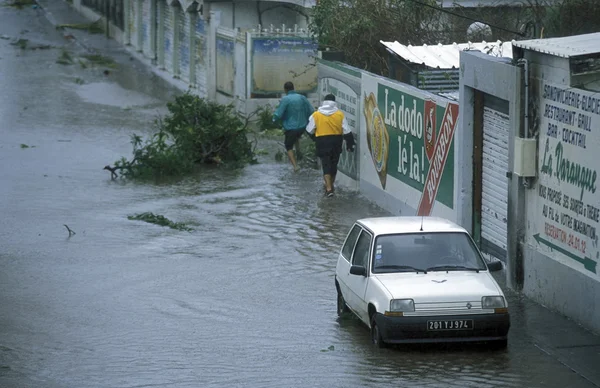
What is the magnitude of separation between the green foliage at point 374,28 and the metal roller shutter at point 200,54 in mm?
10650

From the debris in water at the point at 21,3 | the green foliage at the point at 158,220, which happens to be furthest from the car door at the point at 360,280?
the debris in water at the point at 21,3

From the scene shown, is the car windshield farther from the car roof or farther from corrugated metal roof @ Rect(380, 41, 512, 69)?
corrugated metal roof @ Rect(380, 41, 512, 69)

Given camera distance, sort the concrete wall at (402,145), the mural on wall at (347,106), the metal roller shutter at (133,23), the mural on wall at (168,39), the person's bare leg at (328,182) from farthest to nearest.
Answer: the metal roller shutter at (133,23) < the mural on wall at (168,39) < the mural on wall at (347,106) < the person's bare leg at (328,182) < the concrete wall at (402,145)

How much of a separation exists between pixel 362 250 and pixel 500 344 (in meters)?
1.90

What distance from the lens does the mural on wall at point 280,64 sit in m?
31.2

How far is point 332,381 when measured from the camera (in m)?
10.8

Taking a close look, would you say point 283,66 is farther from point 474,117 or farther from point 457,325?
point 457,325

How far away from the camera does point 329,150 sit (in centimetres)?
2131

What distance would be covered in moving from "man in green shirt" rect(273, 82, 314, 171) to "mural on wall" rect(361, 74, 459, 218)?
244 centimetres

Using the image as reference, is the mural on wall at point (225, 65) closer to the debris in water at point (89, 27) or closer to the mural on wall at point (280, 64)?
the mural on wall at point (280, 64)

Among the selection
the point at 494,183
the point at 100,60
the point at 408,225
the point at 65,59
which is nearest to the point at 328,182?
the point at 494,183

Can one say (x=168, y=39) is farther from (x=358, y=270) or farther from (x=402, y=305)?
(x=402, y=305)

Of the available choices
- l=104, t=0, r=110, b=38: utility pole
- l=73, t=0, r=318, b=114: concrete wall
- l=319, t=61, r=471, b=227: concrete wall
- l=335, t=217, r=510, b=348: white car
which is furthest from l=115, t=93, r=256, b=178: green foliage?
l=104, t=0, r=110, b=38: utility pole

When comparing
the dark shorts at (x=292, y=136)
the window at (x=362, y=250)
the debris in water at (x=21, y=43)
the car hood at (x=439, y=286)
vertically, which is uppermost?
the debris in water at (x=21, y=43)
